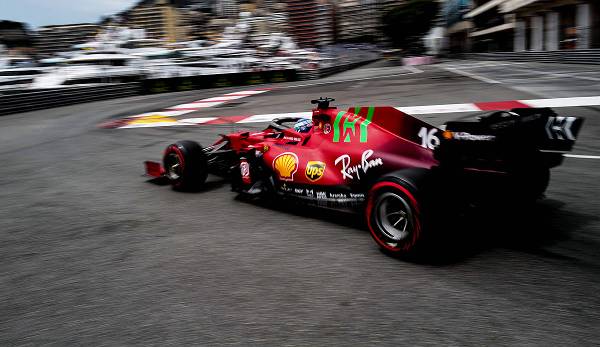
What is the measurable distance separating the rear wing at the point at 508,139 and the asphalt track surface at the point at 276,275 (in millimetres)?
356

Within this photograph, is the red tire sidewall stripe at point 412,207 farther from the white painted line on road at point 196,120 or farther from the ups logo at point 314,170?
the white painted line on road at point 196,120

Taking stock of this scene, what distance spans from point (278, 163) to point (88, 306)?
7.32ft

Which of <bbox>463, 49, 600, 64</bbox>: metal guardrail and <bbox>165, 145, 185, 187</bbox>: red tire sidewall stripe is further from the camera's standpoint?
<bbox>463, 49, 600, 64</bbox>: metal guardrail

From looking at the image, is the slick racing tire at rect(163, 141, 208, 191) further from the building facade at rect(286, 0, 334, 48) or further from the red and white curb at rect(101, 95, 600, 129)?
the building facade at rect(286, 0, 334, 48)

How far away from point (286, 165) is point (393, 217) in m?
1.40

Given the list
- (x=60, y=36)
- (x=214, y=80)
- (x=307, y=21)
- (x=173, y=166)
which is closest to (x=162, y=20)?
(x=60, y=36)

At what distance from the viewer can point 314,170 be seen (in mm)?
4395

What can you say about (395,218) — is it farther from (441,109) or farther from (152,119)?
(152,119)

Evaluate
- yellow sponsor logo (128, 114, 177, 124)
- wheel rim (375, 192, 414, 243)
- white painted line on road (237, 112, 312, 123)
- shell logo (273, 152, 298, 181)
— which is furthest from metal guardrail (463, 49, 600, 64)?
wheel rim (375, 192, 414, 243)

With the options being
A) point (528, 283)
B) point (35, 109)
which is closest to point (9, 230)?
point (528, 283)

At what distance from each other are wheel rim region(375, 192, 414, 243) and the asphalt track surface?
0.20m

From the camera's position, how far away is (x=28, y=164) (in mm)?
8352

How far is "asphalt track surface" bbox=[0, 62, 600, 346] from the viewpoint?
8.59 ft

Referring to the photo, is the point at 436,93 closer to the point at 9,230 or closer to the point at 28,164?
the point at 28,164
